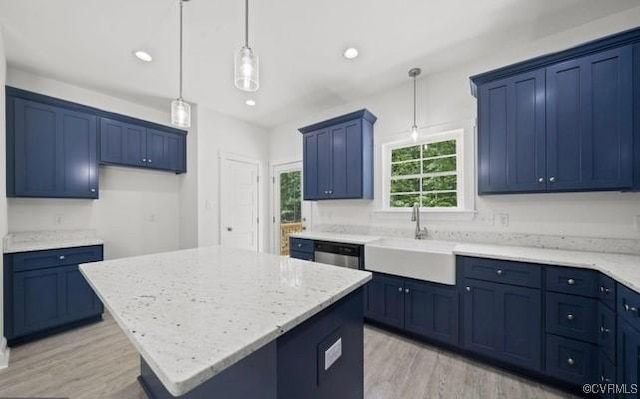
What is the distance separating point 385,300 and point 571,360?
137cm

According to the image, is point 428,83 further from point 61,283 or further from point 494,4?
point 61,283

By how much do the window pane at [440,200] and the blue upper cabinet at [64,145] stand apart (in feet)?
12.3

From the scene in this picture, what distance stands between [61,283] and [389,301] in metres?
3.46

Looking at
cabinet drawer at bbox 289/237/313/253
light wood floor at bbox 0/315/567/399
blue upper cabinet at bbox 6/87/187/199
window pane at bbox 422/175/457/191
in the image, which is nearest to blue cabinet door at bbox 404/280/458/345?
light wood floor at bbox 0/315/567/399

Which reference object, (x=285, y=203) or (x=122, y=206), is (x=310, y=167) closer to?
(x=285, y=203)

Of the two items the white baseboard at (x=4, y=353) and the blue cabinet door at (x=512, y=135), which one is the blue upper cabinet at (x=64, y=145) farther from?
the blue cabinet door at (x=512, y=135)

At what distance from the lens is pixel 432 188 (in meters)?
2.98

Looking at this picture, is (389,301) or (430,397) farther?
(389,301)

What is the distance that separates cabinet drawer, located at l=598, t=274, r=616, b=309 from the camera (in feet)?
4.87

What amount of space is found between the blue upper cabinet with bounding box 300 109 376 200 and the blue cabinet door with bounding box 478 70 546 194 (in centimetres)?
127

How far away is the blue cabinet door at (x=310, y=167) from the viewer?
361cm

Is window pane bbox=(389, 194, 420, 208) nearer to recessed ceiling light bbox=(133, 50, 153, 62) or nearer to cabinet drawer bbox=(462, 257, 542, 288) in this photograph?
cabinet drawer bbox=(462, 257, 542, 288)

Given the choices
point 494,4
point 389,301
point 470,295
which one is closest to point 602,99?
point 494,4

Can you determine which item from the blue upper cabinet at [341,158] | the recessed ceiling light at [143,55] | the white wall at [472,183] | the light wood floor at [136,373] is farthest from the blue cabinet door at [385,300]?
the recessed ceiling light at [143,55]
